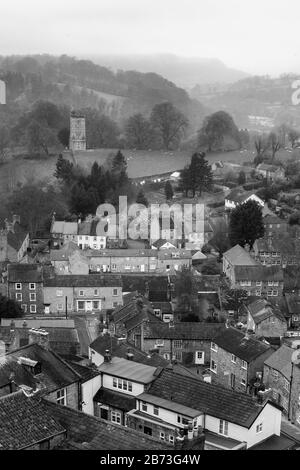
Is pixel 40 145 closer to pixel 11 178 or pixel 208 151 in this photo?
pixel 11 178

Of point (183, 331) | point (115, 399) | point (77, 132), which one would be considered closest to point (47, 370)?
point (115, 399)

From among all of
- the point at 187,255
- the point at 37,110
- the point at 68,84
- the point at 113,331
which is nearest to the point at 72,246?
the point at 187,255

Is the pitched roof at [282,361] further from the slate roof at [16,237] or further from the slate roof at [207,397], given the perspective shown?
the slate roof at [16,237]

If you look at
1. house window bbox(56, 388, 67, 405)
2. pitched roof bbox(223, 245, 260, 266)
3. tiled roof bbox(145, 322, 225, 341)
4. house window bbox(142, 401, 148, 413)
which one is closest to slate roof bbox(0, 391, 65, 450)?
house window bbox(56, 388, 67, 405)

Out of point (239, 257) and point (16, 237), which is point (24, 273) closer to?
point (16, 237)

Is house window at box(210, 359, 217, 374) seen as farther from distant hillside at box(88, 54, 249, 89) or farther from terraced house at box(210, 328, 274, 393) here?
distant hillside at box(88, 54, 249, 89)

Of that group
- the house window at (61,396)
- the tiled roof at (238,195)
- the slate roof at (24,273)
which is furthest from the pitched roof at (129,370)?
the tiled roof at (238,195)
